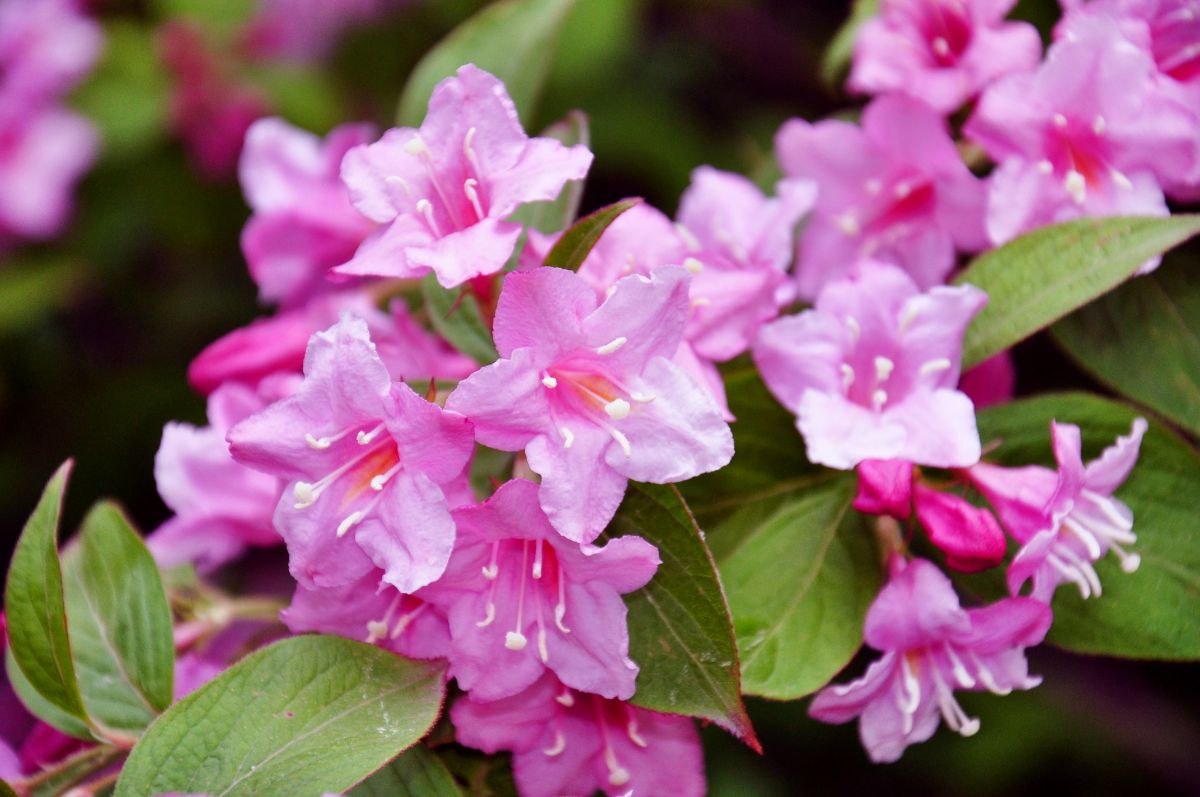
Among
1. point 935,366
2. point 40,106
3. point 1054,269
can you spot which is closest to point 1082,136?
point 1054,269

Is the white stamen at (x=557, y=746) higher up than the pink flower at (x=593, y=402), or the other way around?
the pink flower at (x=593, y=402)

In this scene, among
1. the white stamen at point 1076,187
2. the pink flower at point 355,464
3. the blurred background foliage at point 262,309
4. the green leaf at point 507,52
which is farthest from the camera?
the blurred background foliage at point 262,309

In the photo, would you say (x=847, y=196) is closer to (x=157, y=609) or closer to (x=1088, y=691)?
(x=157, y=609)

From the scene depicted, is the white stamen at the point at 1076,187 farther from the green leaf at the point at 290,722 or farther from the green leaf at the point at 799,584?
the green leaf at the point at 290,722

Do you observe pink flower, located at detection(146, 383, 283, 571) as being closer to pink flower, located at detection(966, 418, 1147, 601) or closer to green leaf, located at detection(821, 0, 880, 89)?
pink flower, located at detection(966, 418, 1147, 601)

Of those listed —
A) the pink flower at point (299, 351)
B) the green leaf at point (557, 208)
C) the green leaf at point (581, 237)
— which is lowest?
the pink flower at point (299, 351)

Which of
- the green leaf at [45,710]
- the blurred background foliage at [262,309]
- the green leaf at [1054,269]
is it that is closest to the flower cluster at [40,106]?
the blurred background foliage at [262,309]

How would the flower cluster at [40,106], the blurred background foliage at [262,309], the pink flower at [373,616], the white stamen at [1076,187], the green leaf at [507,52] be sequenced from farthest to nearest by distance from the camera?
the blurred background foliage at [262,309] < the flower cluster at [40,106] < the green leaf at [507,52] < the white stamen at [1076,187] < the pink flower at [373,616]

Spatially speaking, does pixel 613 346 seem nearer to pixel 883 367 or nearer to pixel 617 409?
pixel 617 409
